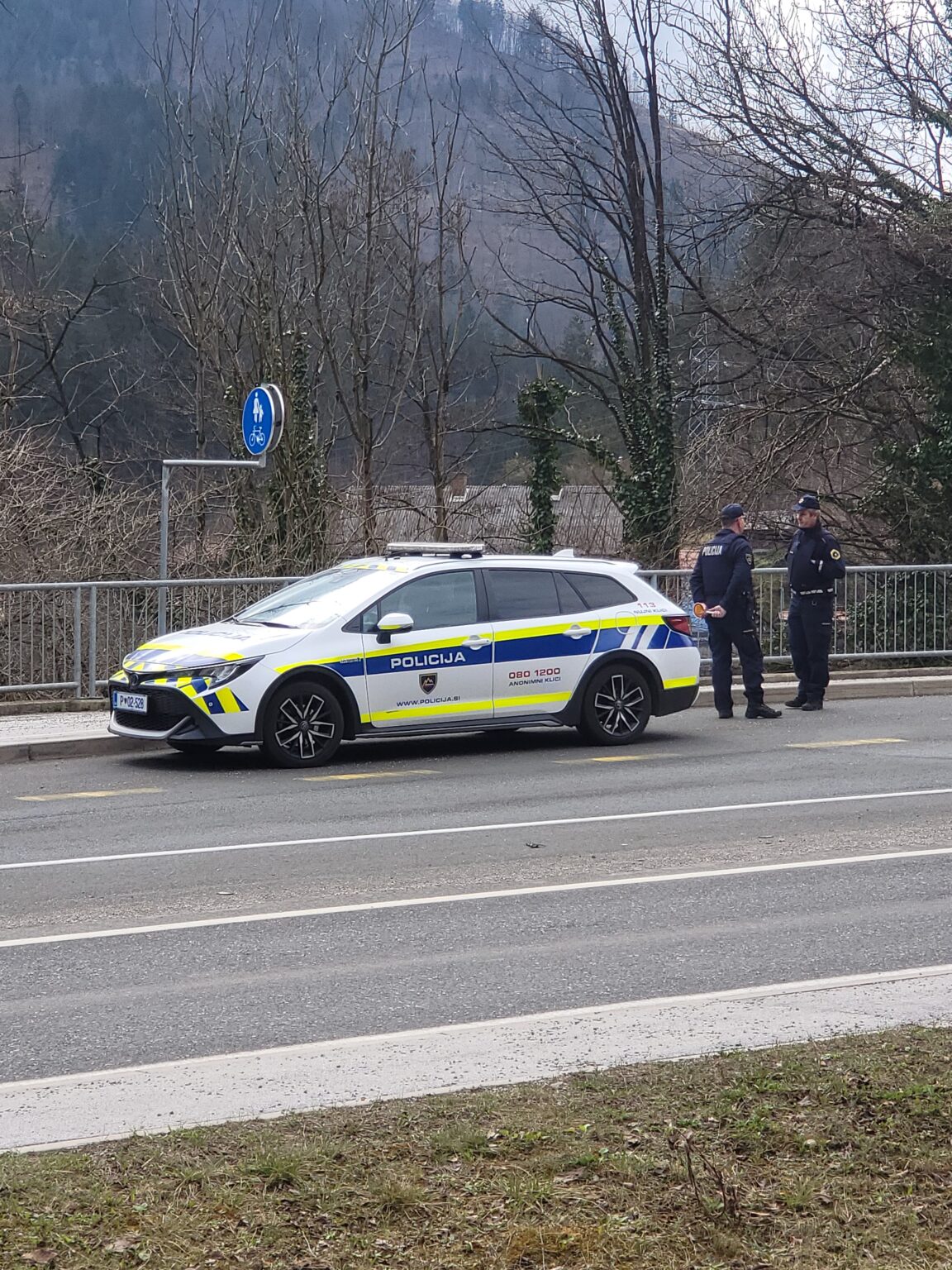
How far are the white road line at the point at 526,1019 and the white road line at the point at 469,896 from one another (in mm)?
1890

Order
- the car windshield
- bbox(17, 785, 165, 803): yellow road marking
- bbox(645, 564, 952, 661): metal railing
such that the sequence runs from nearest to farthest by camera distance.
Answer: bbox(17, 785, 165, 803): yellow road marking < the car windshield < bbox(645, 564, 952, 661): metal railing

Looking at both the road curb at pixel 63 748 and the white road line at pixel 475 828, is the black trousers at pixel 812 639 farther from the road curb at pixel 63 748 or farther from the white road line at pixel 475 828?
the road curb at pixel 63 748

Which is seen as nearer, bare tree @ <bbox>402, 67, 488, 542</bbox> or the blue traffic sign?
the blue traffic sign

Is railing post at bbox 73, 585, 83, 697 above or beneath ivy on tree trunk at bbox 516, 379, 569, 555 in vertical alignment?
beneath

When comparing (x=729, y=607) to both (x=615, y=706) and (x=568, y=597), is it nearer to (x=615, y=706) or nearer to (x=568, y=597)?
(x=615, y=706)

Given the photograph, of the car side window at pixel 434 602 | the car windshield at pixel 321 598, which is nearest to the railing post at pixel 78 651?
the car windshield at pixel 321 598

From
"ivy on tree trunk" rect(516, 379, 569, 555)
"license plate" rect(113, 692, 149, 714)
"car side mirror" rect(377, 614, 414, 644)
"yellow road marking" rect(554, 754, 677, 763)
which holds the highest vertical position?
"ivy on tree trunk" rect(516, 379, 569, 555)

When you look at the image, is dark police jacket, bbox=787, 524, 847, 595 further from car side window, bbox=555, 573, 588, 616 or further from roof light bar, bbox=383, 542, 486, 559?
roof light bar, bbox=383, 542, 486, 559

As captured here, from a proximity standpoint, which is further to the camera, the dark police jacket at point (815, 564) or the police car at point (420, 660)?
the dark police jacket at point (815, 564)

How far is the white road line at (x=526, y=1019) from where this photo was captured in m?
4.95

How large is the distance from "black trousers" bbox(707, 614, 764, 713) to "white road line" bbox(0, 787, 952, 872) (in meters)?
4.32

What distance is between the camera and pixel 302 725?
1245 centimetres

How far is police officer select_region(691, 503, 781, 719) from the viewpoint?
1544 cm

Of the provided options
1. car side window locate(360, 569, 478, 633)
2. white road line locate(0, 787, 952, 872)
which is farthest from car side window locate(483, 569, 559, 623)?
white road line locate(0, 787, 952, 872)
